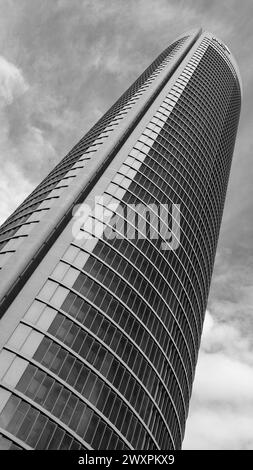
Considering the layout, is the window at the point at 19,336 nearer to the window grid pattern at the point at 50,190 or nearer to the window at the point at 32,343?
the window at the point at 32,343

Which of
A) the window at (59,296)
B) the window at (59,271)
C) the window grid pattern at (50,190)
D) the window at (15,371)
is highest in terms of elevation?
the window grid pattern at (50,190)

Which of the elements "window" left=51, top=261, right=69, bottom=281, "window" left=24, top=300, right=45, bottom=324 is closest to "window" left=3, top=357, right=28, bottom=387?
"window" left=24, top=300, right=45, bottom=324

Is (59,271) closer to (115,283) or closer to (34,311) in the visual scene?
(34,311)

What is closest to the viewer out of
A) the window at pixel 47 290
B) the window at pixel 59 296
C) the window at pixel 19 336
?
the window at pixel 19 336

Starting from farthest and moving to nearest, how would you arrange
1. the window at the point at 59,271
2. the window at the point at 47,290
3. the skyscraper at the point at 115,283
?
the window at the point at 59,271
the window at the point at 47,290
the skyscraper at the point at 115,283

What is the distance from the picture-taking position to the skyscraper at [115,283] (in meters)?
43.2

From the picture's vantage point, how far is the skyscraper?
43.2 m

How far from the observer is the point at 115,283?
56.4 m

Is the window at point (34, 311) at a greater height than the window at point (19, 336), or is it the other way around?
the window at point (34, 311)

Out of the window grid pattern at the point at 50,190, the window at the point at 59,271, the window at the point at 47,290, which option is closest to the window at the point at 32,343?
the window at the point at 47,290

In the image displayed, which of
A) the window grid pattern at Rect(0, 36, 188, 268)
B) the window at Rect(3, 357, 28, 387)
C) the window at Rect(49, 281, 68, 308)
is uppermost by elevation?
the window grid pattern at Rect(0, 36, 188, 268)

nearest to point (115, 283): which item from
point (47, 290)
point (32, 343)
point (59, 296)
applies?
point (59, 296)

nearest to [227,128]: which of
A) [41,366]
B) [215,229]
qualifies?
[215,229]

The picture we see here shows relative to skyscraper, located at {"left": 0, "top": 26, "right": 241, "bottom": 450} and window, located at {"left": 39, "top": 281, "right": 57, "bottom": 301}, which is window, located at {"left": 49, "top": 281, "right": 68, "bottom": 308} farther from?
window, located at {"left": 39, "top": 281, "right": 57, "bottom": 301}
